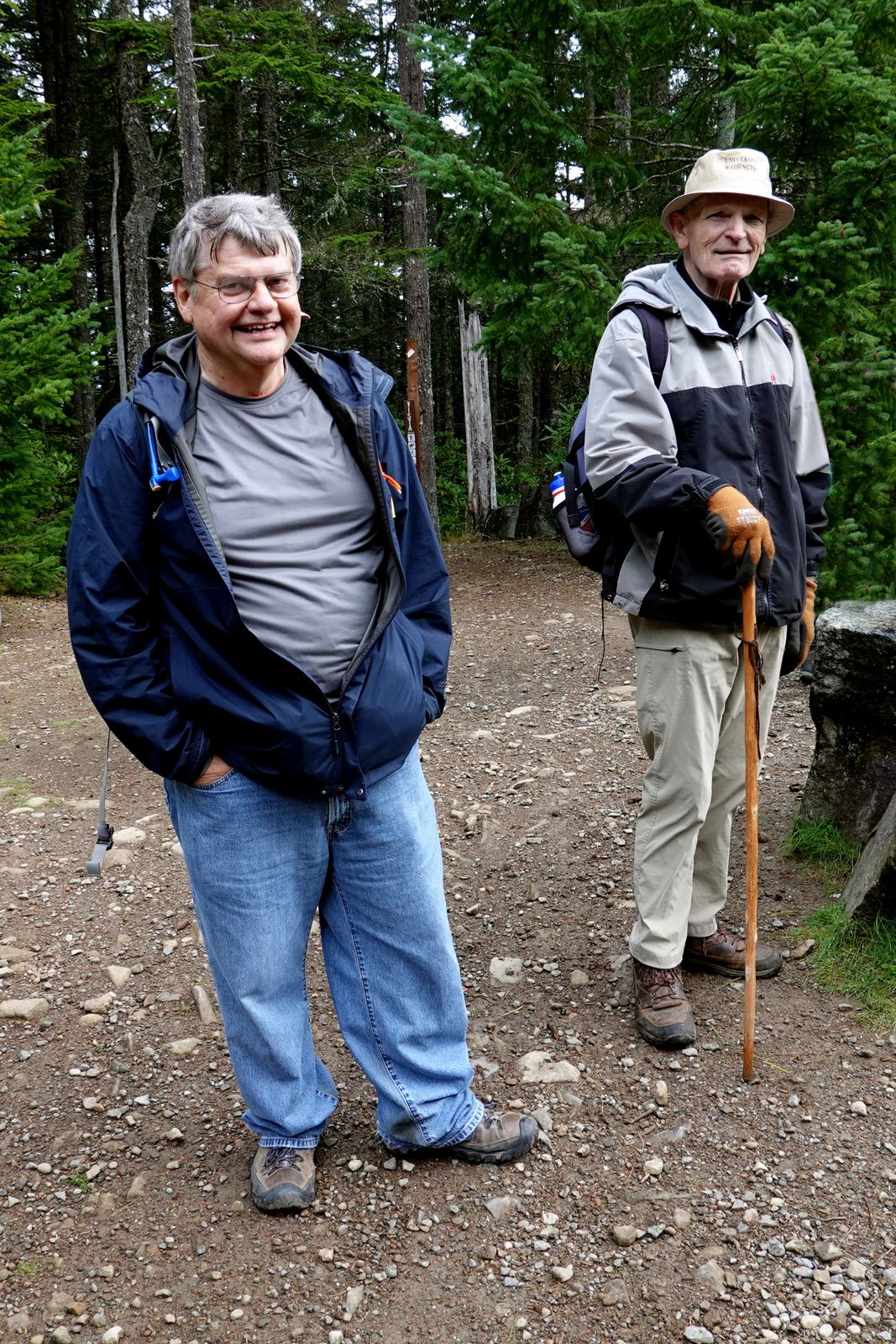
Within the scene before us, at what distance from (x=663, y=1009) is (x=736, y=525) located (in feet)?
5.39

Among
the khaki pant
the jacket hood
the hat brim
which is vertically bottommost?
the khaki pant

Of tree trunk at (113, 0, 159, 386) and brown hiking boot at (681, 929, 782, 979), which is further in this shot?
tree trunk at (113, 0, 159, 386)

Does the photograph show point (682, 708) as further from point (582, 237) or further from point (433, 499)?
point (433, 499)

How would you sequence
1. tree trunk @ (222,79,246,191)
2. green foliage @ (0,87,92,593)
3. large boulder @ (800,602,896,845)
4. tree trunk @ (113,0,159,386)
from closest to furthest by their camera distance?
large boulder @ (800,602,896,845), green foliage @ (0,87,92,593), tree trunk @ (113,0,159,386), tree trunk @ (222,79,246,191)

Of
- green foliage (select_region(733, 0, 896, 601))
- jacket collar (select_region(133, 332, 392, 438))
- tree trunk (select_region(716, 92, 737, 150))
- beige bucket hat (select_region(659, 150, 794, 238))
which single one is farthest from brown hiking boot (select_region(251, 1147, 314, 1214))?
tree trunk (select_region(716, 92, 737, 150))

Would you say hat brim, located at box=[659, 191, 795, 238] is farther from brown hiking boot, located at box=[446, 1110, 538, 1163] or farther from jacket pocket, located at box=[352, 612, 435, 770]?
brown hiking boot, located at box=[446, 1110, 538, 1163]

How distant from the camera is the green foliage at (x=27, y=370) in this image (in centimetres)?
1067

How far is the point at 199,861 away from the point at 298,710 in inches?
19.2

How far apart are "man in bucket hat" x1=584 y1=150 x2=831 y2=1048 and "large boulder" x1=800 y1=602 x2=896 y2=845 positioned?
0.95m

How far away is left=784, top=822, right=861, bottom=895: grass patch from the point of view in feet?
14.5

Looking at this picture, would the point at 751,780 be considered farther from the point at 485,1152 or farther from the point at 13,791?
the point at 13,791

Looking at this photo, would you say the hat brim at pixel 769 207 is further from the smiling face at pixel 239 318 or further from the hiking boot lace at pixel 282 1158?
the hiking boot lace at pixel 282 1158

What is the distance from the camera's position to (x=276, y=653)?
2338mm

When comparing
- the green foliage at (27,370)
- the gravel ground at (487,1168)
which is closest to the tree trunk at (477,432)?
the green foliage at (27,370)
